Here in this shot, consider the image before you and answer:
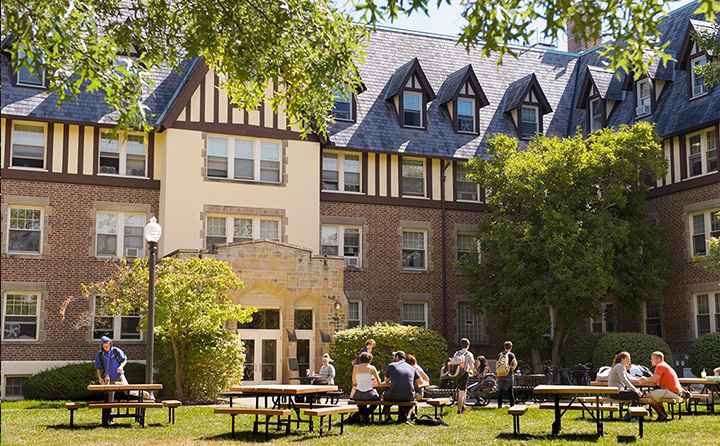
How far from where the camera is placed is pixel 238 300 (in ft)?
90.6

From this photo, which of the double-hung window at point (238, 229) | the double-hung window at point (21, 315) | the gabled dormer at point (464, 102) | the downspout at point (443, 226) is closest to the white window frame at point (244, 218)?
the double-hung window at point (238, 229)

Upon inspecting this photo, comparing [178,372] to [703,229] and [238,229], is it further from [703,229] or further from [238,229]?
[703,229]

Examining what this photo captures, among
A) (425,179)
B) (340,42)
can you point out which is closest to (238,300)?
(425,179)

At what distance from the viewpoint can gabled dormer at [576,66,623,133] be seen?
111ft

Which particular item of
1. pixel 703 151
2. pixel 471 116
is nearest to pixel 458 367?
pixel 703 151

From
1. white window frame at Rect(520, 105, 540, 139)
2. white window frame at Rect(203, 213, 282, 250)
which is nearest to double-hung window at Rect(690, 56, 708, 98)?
white window frame at Rect(520, 105, 540, 139)

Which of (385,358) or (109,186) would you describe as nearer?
(385,358)

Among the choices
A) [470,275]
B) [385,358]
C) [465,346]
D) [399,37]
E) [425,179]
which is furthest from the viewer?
[399,37]

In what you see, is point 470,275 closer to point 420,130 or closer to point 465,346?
point 420,130

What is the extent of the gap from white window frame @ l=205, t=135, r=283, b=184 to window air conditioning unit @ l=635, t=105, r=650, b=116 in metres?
13.6

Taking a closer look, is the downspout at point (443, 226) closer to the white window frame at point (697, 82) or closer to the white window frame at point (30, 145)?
the white window frame at point (697, 82)

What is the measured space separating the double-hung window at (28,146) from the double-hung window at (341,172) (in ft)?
31.5

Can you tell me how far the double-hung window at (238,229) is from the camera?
28.9 m

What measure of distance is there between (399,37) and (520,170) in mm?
10239
